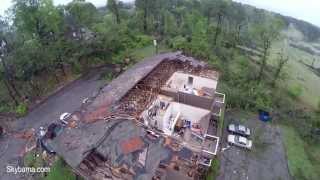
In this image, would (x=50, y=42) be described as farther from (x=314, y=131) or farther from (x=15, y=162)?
(x=314, y=131)

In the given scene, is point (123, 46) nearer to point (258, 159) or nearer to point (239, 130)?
point (239, 130)

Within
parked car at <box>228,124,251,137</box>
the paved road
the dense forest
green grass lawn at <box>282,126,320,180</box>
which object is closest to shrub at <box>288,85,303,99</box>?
the dense forest

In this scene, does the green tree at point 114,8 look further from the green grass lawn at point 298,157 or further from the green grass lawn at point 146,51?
the green grass lawn at point 298,157

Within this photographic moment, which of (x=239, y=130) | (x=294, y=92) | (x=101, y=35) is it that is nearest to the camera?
(x=239, y=130)

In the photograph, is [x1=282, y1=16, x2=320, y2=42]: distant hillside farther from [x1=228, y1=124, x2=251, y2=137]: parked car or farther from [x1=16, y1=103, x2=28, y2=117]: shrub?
[x1=16, y1=103, x2=28, y2=117]: shrub

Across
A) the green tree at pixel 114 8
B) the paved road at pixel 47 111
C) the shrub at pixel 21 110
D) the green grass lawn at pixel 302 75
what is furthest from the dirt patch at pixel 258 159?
the green tree at pixel 114 8

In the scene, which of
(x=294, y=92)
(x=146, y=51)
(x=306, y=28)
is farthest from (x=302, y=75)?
(x=146, y=51)

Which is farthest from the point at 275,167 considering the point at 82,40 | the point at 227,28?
the point at 227,28

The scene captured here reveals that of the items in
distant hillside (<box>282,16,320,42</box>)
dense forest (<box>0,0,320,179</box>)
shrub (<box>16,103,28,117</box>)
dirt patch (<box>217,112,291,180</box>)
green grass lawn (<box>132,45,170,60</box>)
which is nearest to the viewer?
dirt patch (<box>217,112,291,180</box>)
